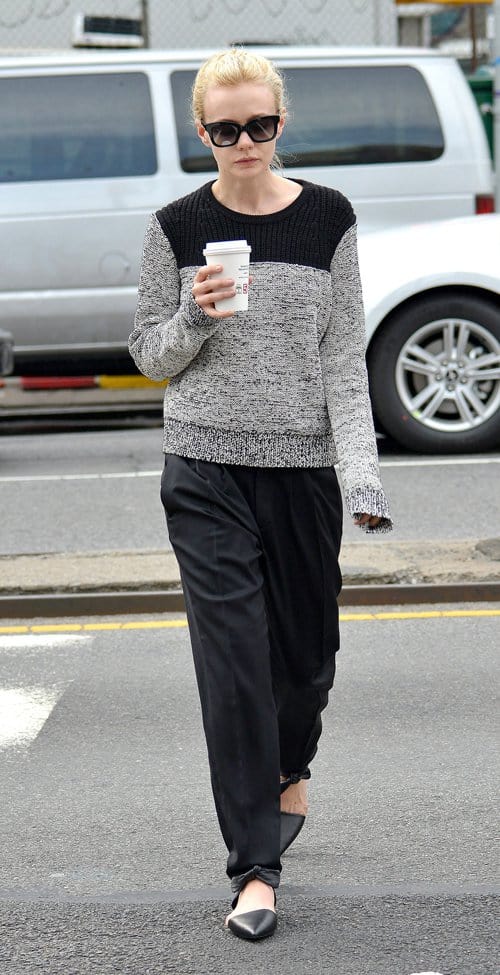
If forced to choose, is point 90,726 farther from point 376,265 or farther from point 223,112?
point 376,265

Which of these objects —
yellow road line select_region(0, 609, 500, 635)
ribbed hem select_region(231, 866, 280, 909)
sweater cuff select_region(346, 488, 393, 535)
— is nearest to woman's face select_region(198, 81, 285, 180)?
sweater cuff select_region(346, 488, 393, 535)

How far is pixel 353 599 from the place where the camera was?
6.11 m

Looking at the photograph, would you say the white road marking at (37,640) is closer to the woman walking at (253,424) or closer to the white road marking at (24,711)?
the white road marking at (24,711)

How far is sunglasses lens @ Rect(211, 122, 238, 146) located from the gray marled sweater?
0.13 metres

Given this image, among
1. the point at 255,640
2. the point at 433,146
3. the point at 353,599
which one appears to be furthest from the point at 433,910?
the point at 433,146

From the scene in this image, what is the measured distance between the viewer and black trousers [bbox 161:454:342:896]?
3.31m

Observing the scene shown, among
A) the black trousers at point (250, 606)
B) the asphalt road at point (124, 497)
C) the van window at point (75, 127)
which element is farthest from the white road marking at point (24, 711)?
the van window at point (75, 127)

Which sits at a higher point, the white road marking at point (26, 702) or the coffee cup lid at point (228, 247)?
the coffee cup lid at point (228, 247)

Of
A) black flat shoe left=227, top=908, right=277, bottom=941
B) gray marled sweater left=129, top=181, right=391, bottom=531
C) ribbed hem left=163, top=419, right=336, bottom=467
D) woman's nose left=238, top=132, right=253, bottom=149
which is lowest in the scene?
black flat shoe left=227, top=908, right=277, bottom=941

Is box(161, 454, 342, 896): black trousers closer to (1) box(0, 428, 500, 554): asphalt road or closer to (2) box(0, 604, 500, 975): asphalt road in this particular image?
(2) box(0, 604, 500, 975): asphalt road

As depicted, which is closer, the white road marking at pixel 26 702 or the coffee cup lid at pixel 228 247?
the coffee cup lid at pixel 228 247

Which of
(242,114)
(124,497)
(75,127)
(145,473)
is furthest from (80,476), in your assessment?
(242,114)

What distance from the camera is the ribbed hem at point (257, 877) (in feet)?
10.8

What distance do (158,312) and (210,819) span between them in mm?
1363
